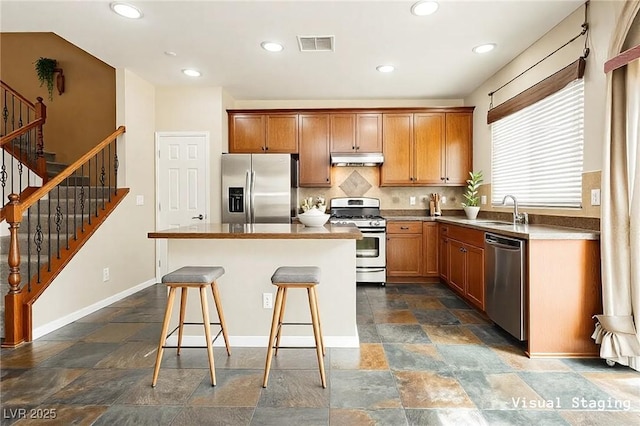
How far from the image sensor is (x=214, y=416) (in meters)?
1.83

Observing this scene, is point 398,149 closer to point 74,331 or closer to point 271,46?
point 271,46

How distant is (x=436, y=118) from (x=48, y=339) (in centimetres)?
509

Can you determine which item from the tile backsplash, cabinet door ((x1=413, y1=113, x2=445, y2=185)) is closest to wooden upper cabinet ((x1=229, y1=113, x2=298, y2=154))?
the tile backsplash

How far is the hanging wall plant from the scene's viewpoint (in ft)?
15.7

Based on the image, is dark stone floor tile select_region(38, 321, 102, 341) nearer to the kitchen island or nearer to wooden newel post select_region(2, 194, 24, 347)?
wooden newel post select_region(2, 194, 24, 347)

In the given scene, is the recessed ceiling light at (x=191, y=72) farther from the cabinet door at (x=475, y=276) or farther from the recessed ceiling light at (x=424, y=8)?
the cabinet door at (x=475, y=276)

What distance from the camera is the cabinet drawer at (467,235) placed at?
11.0 feet

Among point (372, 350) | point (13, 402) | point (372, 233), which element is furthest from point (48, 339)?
point (372, 233)

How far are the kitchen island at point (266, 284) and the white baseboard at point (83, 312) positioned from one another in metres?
1.30

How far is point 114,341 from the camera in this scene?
2826mm

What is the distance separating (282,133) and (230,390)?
3768mm

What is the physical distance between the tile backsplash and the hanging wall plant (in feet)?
12.1

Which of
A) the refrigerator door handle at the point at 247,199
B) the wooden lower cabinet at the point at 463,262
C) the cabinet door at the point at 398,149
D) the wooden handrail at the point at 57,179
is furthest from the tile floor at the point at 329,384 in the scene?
the cabinet door at the point at 398,149

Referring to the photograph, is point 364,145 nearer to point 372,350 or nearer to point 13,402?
point 372,350
